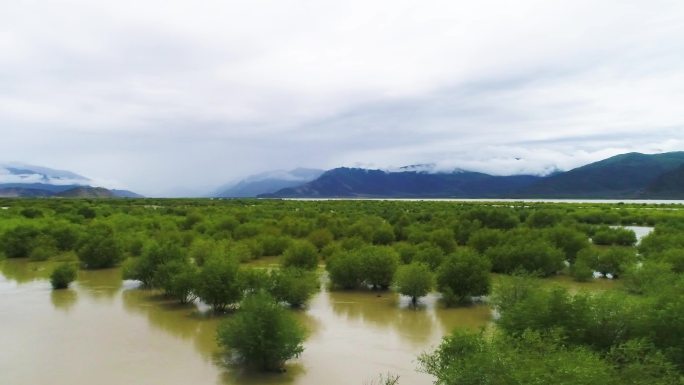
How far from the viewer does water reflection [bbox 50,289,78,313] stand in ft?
61.9

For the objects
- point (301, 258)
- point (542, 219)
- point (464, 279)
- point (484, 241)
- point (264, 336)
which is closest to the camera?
point (264, 336)

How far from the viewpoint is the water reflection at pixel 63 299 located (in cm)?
1888

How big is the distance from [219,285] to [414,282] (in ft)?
23.0

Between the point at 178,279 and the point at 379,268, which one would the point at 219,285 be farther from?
the point at 379,268

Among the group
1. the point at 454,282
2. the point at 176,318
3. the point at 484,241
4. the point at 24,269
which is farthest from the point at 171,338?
the point at 484,241

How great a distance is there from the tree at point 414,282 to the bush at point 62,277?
1422 cm

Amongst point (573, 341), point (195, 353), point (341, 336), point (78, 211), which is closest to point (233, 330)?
point (195, 353)

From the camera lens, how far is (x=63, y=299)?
65.6ft

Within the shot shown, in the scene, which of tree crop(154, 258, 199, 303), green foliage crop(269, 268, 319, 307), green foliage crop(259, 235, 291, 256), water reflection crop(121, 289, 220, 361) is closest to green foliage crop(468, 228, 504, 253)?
green foliage crop(259, 235, 291, 256)

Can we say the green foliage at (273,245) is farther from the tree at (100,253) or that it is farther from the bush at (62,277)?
the bush at (62,277)

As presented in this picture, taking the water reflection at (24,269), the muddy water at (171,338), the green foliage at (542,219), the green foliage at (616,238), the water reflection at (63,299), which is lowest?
the muddy water at (171,338)

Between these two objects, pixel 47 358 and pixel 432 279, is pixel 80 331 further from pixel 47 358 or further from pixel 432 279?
pixel 432 279

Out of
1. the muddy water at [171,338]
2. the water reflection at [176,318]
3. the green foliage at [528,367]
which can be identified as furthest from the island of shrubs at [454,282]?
the muddy water at [171,338]

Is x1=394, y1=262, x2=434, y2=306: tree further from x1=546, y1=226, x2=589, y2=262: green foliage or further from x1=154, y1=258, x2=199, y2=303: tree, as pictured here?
x1=546, y1=226, x2=589, y2=262: green foliage
